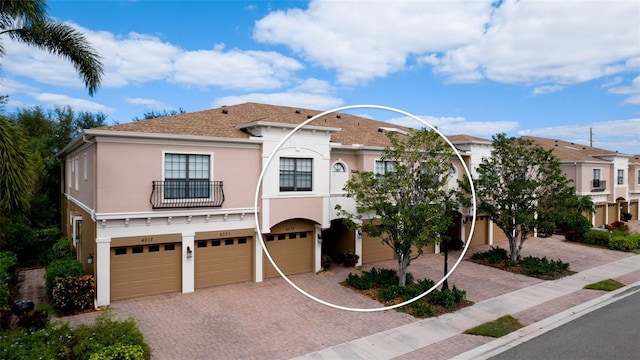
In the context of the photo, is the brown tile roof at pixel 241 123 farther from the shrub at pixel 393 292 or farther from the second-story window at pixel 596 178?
the second-story window at pixel 596 178

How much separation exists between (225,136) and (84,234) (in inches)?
284

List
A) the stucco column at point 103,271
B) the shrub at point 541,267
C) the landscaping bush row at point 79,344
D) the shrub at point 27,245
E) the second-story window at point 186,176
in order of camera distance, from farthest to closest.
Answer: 1. the shrub at point 27,245
2. the shrub at point 541,267
3. the second-story window at point 186,176
4. the stucco column at point 103,271
5. the landscaping bush row at point 79,344

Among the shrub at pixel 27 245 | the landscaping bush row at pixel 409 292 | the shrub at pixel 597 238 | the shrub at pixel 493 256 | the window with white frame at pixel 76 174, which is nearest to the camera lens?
the landscaping bush row at pixel 409 292

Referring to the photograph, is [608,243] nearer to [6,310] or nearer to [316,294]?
[316,294]

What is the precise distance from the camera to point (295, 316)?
12.5m

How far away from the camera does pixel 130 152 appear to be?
13484 millimetres

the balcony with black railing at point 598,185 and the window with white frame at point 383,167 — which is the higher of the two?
the window with white frame at point 383,167

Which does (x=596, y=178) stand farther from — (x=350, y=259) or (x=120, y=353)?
(x=120, y=353)

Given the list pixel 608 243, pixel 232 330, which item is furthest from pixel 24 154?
pixel 608 243

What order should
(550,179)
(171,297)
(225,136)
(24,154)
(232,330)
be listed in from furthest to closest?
(550,179) < (225,136) < (171,297) < (232,330) < (24,154)

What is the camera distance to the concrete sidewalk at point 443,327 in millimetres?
9992

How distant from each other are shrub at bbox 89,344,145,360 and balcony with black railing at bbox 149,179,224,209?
596 centimetres

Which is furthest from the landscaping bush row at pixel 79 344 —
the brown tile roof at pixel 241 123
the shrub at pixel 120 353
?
the brown tile roof at pixel 241 123

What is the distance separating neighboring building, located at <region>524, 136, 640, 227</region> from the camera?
103 feet
